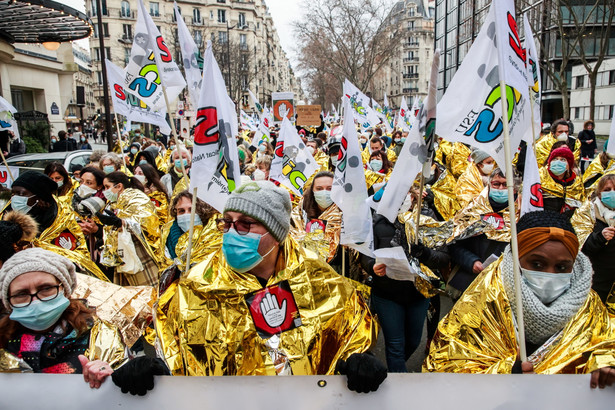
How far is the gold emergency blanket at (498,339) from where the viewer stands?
1.99 m

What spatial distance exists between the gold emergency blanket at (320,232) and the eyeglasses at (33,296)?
7.47ft

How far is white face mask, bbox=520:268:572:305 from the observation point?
87.5 inches

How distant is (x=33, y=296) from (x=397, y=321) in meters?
2.35

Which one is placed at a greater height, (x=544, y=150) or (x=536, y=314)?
(x=544, y=150)

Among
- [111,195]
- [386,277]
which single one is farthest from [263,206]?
[111,195]

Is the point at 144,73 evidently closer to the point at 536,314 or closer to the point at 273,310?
the point at 273,310

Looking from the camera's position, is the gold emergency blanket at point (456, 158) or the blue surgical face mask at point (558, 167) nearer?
the blue surgical face mask at point (558, 167)

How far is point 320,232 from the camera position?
4.49 meters

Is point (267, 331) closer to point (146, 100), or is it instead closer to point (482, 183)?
point (146, 100)

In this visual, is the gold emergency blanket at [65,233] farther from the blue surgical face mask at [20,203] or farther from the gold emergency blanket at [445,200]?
the gold emergency blanket at [445,200]

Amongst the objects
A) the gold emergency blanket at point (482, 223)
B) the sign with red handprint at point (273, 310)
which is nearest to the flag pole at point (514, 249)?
the sign with red handprint at point (273, 310)

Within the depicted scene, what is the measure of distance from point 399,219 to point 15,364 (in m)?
2.63

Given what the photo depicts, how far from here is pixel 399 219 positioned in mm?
3756

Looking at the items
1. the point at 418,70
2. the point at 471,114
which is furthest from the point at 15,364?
the point at 418,70
